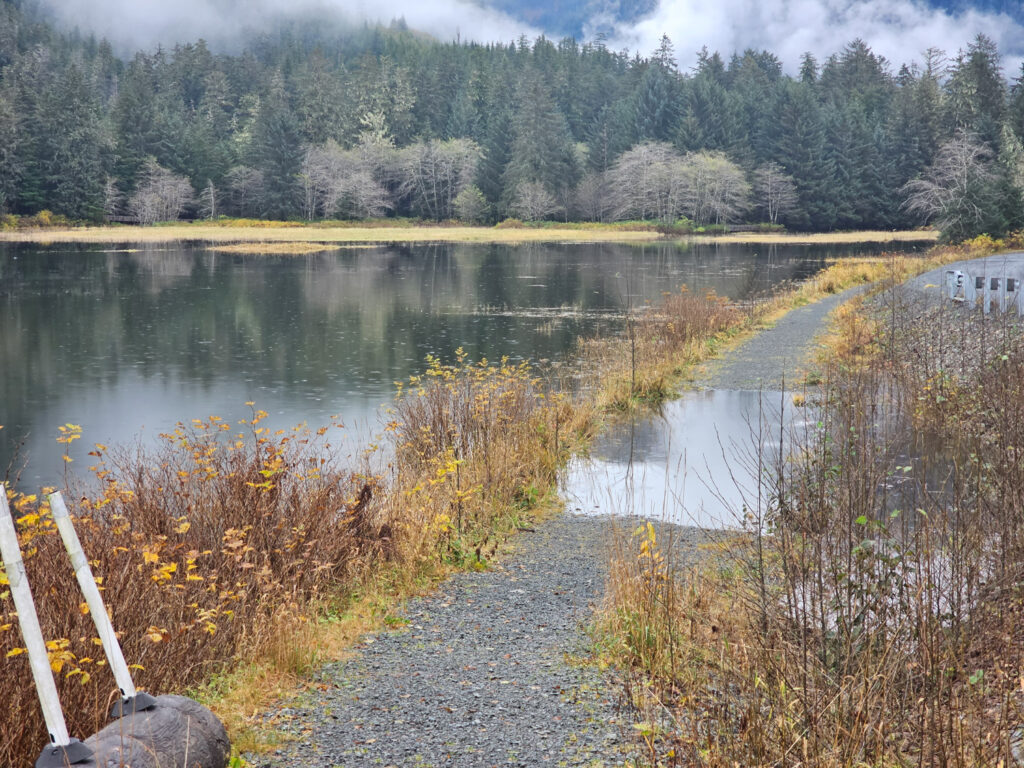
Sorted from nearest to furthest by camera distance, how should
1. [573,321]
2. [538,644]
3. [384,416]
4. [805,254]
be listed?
[538,644], [384,416], [573,321], [805,254]

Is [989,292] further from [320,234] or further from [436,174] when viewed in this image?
[436,174]

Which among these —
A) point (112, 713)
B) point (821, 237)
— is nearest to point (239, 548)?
point (112, 713)

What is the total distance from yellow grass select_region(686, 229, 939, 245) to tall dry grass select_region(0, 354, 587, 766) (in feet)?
208

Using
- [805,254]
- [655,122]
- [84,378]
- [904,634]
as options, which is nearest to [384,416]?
[84,378]

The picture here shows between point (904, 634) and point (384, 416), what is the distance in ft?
38.7

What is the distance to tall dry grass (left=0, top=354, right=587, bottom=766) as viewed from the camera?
4727 millimetres

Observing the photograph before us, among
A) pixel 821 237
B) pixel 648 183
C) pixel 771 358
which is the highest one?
pixel 648 183

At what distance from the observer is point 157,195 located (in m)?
82.6

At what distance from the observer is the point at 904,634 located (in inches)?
187

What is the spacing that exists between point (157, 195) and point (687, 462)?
78.1 meters

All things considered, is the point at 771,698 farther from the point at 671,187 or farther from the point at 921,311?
the point at 671,187

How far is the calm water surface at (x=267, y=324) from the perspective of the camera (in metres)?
17.2

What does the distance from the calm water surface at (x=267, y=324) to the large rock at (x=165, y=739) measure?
5609 millimetres

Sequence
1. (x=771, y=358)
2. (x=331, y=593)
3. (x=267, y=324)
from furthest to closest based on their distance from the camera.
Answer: (x=267, y=324), (x=771, y=358), (x=331, y=593)
